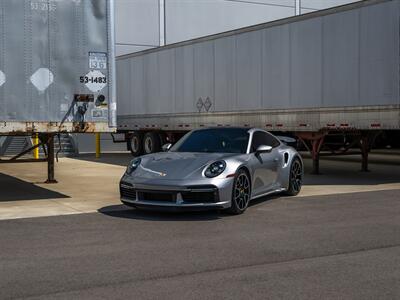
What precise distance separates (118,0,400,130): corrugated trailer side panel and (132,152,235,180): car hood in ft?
17.2

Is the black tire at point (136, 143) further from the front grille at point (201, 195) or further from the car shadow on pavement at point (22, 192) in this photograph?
the front grille at point (201, 195)

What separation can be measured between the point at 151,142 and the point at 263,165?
1288cm

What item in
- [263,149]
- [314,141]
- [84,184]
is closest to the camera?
[263,149]

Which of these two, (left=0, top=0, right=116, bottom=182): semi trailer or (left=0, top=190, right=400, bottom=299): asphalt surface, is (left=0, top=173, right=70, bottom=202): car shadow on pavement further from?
(left=0, top=190, right=400, bottom=299): asphalt surface

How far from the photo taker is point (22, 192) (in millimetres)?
11891

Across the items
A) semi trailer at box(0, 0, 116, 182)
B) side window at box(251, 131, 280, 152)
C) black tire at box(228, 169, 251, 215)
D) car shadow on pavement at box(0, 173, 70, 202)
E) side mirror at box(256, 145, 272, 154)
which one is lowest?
car shadow on pavement at box(0, 173, 70, 202)

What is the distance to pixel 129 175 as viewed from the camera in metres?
8.97

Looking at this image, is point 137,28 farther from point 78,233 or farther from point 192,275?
point 192,275

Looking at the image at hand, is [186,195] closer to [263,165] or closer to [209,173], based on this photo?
[209,173]

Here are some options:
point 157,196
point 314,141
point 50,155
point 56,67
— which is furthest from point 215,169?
point 314,141

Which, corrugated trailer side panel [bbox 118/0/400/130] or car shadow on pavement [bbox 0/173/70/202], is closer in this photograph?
car shadow on pavement [bbox 0/173/70/202]

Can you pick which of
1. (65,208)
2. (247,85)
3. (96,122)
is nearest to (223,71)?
(247,85)

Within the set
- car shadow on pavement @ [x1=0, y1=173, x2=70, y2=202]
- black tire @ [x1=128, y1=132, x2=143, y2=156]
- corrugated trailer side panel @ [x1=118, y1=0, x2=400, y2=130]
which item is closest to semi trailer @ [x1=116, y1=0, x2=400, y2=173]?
corrugated trailer side panel @ [x1=118, y1=0, x2=400, y2=130]

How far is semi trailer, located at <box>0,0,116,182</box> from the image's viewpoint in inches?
395
